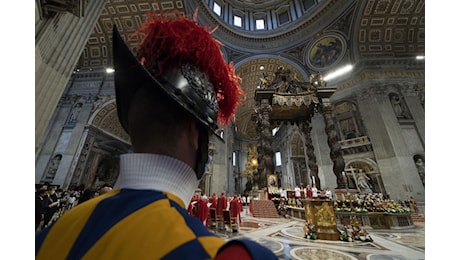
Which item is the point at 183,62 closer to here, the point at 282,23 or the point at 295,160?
the point at 295,160

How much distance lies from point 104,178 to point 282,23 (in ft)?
79.2

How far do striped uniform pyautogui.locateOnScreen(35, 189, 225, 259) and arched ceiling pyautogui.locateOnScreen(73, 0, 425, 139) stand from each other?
36.2 ft

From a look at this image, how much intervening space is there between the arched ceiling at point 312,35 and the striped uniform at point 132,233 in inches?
434

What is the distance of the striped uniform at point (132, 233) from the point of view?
0.36 metres

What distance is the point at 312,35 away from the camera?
1630 centimetres

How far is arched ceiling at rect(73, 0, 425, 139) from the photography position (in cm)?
1223

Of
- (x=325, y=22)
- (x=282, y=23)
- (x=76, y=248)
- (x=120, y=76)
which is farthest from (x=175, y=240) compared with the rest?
(x=282, y=23)

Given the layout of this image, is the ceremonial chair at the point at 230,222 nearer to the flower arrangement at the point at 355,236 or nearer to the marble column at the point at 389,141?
the flower arrangement at the point at 355,236

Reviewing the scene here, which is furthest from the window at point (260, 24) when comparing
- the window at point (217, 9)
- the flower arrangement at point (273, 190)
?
the flower arrangement at point (273, 190)

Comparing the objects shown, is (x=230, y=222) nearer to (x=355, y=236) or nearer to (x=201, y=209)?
(x=201, y=209)

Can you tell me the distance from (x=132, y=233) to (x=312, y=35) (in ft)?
66.0

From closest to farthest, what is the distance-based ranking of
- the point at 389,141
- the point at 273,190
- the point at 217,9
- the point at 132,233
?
1. the point at 132,233
2. the point at 273,190
3. the point at 389,141
4. the point at 217,9

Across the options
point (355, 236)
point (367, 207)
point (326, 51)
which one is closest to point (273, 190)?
point (367, 207)

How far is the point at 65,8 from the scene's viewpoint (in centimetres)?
330
